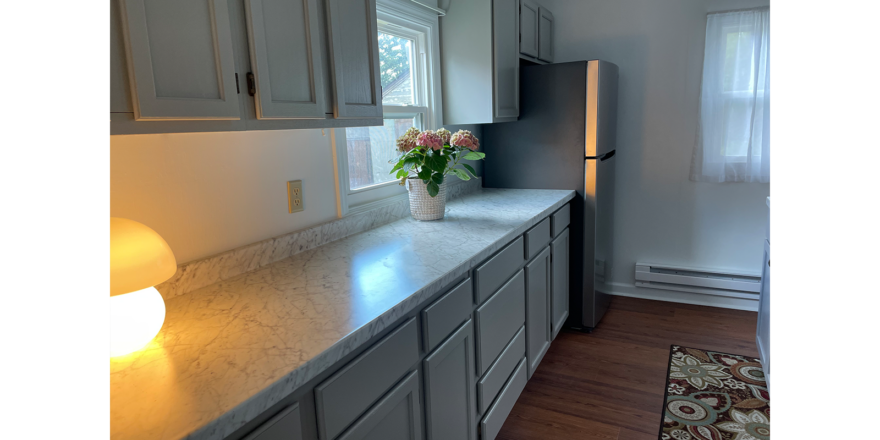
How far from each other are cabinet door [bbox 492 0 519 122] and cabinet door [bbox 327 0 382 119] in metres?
1.14

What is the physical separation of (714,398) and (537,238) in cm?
110

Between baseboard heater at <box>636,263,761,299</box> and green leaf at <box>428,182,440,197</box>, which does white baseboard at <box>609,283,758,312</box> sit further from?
green leaf at <box>428,182,440,197</box>

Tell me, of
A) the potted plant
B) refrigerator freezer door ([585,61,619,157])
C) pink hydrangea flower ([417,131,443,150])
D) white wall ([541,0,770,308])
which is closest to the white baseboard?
white wall ([541,0,770,308])

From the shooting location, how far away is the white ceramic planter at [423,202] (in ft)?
7.39

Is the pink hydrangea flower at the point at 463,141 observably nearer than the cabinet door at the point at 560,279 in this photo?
Yes

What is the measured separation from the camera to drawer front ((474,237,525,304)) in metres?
1.77

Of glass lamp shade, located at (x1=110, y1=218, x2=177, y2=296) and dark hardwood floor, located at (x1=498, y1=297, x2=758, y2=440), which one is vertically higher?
glass lamp shade, located at (x1=110, y1=218, x2=177, y2=296)

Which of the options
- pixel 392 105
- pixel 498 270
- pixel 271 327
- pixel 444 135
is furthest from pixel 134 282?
pixel 392 105

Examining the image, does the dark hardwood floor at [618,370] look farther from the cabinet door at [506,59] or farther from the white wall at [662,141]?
the cabinet door at [506,59]

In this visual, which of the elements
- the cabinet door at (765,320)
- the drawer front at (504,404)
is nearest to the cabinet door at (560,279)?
the drawer front at (504,404)

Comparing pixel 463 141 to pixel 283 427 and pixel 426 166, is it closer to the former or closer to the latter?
pixel 426 166

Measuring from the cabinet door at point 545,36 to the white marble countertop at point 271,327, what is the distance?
186 centimetres

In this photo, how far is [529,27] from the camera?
10.4 feet
